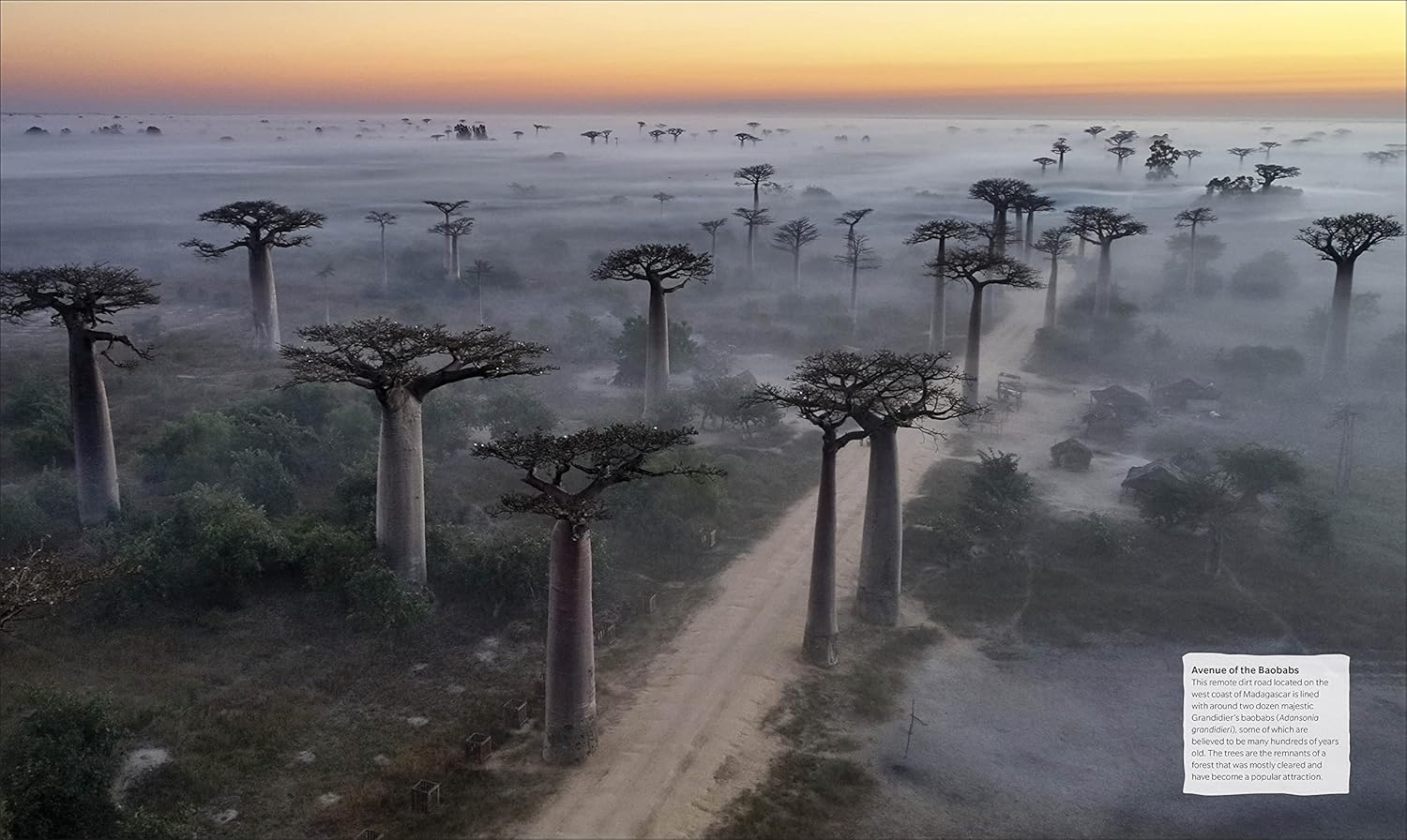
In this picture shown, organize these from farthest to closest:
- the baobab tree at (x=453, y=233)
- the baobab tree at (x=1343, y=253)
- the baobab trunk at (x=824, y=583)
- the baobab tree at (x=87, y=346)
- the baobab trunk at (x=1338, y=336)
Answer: the baobab tree at (x=453, y=233)
the baobab trunk at (x=1338, y=336)
the baobab tree at (x=1343, y=253)
the baobab tree at (x=87, y=346)
the baobab trunk at (x=824, y=583)

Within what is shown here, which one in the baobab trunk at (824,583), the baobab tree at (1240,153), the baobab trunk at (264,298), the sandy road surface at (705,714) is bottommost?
the sandy road surface at (705,714)

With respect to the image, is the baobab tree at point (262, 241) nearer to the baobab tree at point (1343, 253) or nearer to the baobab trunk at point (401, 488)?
the baobab trunk at point (401, 488)

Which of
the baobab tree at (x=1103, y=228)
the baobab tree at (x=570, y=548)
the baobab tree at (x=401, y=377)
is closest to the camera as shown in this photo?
the baobab tree at (x=570, y=548)

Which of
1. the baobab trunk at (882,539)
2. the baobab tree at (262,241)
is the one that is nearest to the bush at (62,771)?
the baobab trunk at (882,539)

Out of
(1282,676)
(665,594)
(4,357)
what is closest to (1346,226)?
(665,594)

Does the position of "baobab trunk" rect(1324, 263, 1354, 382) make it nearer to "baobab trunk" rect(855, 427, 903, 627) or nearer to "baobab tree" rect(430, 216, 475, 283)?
"baobab trunk" rect(855, 427, 903, 627)

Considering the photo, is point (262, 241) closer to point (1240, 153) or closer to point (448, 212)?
point (448, 212)

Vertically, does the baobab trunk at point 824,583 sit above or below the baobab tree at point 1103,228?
below

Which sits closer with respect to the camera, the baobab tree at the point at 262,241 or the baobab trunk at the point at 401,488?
the baobab trunk at the point at 401,488

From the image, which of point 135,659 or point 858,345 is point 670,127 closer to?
point 858,345
